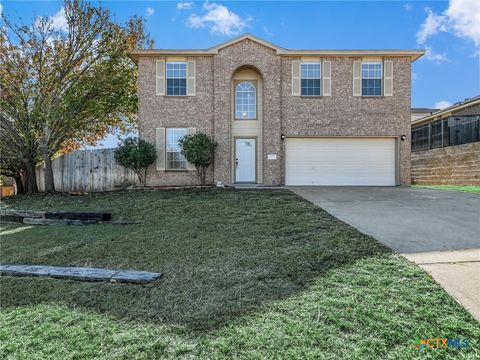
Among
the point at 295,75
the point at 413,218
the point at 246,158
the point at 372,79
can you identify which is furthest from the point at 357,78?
the point at 413,218

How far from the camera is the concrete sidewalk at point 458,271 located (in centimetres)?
314

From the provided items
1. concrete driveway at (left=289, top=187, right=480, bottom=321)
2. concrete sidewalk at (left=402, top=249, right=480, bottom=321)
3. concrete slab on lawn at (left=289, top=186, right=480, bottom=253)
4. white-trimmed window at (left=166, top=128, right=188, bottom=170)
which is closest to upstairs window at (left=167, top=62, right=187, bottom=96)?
white-trimmed window at (left=166, top=128, right=188, bottom=170)

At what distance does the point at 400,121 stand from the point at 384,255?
446 inches

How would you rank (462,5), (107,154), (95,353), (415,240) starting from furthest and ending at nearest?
1. (107,154)
2. (462,5)
3. (415,240)
4. (95,353)

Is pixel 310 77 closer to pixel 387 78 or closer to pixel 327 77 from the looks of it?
pixel 327 77

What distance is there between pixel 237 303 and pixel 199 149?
1005 cm

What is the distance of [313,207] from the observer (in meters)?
7.79

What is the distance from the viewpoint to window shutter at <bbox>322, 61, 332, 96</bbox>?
1376cm

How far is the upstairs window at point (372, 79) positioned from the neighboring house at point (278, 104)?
0.04 meters

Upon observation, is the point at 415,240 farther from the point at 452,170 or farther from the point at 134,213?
the point at 452,170

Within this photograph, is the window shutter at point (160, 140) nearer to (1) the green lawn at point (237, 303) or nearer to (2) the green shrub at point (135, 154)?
(2) the green shrub at point (135, 154)

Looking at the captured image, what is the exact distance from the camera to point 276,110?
1377 centimetres

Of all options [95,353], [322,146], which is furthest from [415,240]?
[322,146]

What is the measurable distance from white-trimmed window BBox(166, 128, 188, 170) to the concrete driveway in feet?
21.0
